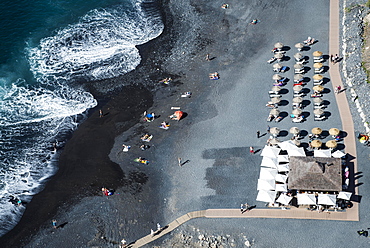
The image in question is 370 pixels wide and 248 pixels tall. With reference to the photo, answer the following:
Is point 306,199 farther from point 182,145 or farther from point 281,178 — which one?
point 182,145

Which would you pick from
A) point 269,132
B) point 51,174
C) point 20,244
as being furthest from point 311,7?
point 20,244

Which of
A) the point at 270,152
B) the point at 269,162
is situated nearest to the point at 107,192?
the point at 269,162

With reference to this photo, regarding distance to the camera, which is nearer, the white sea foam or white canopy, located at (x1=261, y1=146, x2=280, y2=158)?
white canopy, located at (x1=261, y1=146, x2=280, y2=158)

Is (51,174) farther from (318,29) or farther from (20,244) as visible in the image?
(318,29)

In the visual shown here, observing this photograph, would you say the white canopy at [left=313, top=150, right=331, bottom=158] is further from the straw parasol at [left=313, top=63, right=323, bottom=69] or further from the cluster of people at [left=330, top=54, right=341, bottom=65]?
the cluster of people at [left=330, top=54, right=341, bottom=65]

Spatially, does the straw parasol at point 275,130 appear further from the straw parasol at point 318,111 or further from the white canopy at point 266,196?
the white canopy at point 266,196

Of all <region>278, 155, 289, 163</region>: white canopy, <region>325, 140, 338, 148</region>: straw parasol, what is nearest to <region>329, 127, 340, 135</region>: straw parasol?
<region>325, 140, 338, 148</region>: straw parasol
